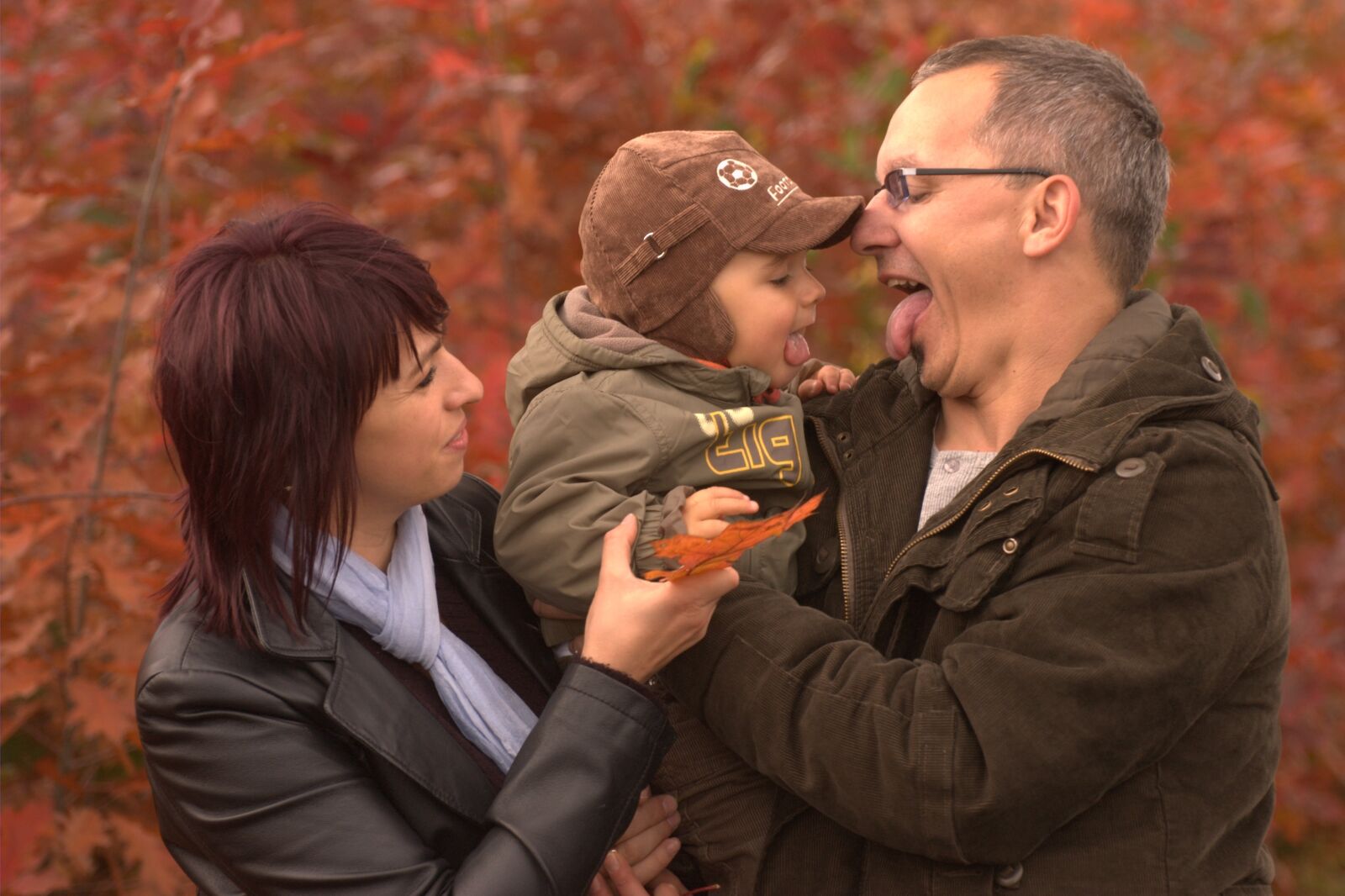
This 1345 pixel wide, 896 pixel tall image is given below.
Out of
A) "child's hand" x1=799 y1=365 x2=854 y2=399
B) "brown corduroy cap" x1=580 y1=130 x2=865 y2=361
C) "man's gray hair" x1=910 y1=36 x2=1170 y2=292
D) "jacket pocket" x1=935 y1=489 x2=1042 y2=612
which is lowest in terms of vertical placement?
"child's hand" x1=799 y1=365 x2=854 y2=399

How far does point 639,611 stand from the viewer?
2158 millimetres

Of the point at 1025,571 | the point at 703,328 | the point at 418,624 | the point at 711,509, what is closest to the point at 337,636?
the point at 418,624

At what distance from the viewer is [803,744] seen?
2.18 metres

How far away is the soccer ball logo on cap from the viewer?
8.41 ft

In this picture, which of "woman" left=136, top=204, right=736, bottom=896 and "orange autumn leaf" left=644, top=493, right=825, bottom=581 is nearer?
"orange autumn leaf" left=644, top=493, right=825, bottom=581

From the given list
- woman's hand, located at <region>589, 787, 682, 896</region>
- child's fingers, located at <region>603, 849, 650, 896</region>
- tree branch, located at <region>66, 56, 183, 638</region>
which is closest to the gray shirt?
woman's hand, located at <region>589, 787, 682, 896</region>

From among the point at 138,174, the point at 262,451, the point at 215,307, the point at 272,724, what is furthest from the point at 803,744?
the point at 138,174

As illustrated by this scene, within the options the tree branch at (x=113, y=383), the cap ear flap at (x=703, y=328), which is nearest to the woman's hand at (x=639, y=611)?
the cap ear flap at (x=703, y=328)

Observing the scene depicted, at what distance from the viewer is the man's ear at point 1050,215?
2.54 metres

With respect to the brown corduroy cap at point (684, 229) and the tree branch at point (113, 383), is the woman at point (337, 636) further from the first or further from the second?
the tree branch at point (113, 383)

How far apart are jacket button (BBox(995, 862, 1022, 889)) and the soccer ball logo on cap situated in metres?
1.30

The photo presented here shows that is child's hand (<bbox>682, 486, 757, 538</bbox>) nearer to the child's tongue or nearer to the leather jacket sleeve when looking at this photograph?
the leather jacket sleeve

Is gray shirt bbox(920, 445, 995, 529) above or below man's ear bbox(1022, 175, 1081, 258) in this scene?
below

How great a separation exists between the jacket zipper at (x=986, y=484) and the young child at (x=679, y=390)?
217 mm
